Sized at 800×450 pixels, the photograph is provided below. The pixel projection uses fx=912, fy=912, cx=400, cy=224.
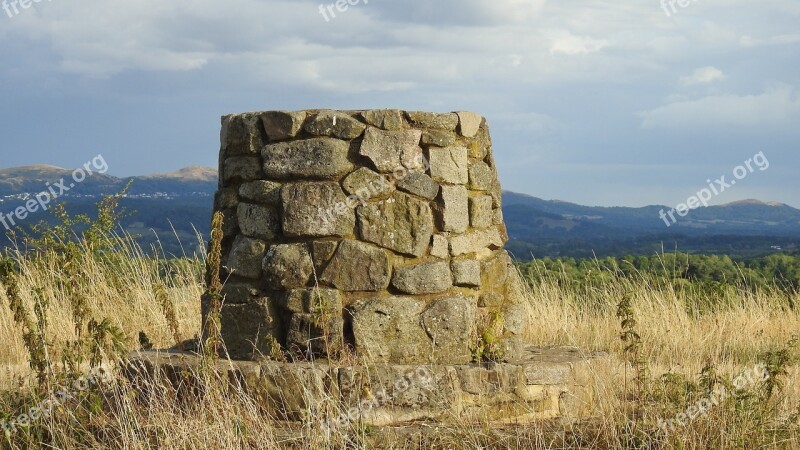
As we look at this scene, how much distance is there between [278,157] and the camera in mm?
6078

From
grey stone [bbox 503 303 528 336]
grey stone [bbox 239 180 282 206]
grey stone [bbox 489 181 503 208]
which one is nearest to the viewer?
grey stone [bbox 239 180 282 206]

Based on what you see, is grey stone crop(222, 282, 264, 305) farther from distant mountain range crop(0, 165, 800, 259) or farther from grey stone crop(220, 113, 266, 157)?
distant mountain range crop(0, 165, 800, 259)

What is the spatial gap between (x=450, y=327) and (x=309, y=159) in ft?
4.75

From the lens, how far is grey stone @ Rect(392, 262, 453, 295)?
5973 millimetres

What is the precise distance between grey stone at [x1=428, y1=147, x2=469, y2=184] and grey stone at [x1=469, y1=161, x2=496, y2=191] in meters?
0.08

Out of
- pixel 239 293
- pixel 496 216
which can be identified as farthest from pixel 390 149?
pixel 239 293

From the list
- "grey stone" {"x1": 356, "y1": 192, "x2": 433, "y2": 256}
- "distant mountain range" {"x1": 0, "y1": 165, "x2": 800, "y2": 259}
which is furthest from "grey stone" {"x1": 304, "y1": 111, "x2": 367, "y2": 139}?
"distant mountain range" {"x1": 0, "y1": 165, "x2": 800, "y2": 259}

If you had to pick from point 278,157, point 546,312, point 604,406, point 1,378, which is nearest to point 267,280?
point 278,157

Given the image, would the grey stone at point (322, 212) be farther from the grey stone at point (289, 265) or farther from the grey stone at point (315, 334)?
the grey stone at point (315, 334)

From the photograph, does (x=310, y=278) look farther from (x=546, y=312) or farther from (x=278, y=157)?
(x=546, y=312)

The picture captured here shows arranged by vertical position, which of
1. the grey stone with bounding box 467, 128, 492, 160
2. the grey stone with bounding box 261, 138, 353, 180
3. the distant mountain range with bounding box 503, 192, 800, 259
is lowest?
the distant mountain range with bounding box 503, 192, 800, 259

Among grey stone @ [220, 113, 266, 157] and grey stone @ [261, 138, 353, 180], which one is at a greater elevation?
grey stone @ [220, 113, 266, 157]

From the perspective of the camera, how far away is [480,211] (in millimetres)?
6387

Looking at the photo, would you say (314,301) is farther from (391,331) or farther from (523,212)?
(523,212)
